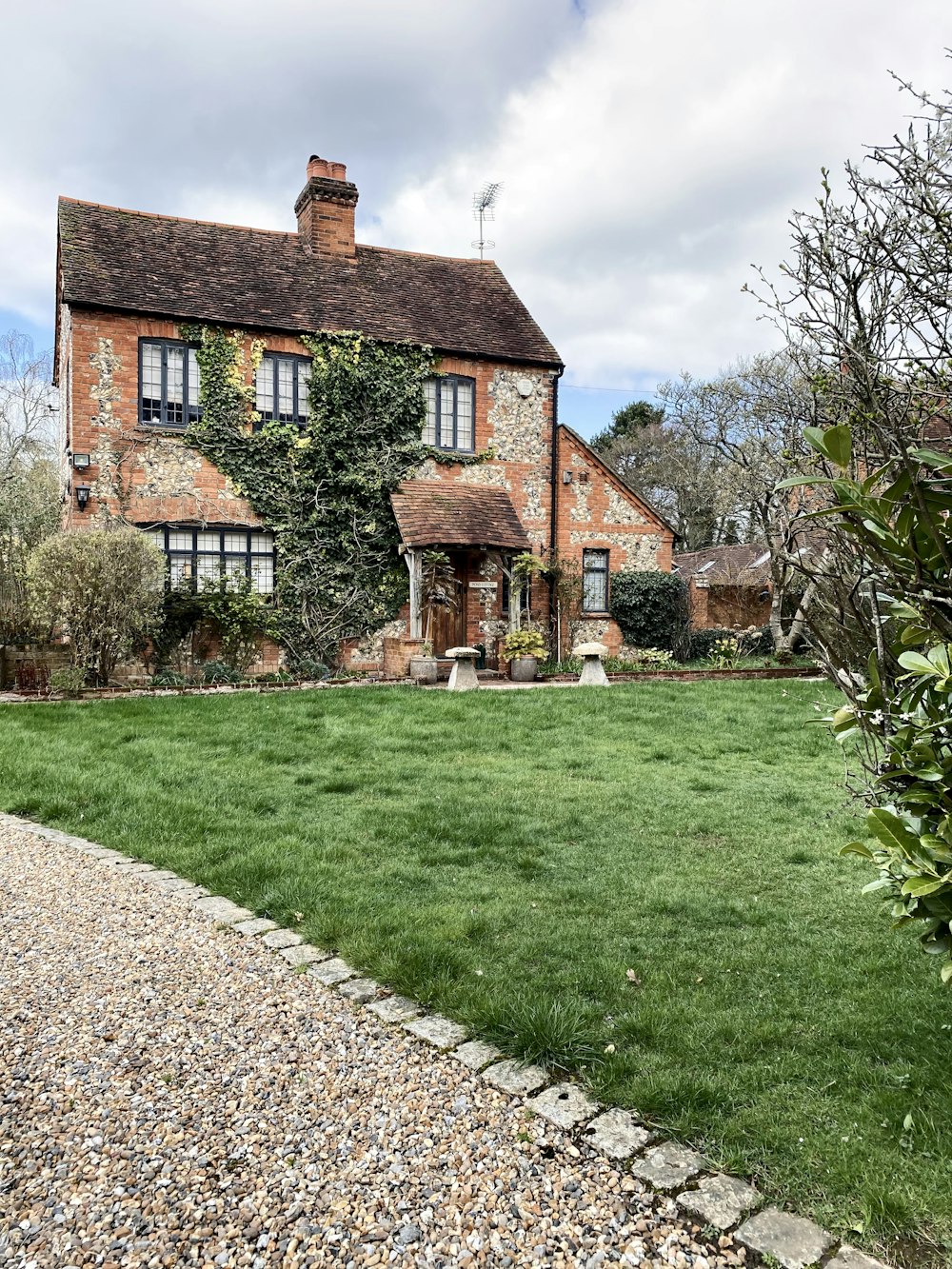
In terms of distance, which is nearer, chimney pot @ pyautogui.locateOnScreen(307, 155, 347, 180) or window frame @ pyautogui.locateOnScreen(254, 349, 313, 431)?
window frame @ pyautogui.locateOnScreen(254, 349, 313, 431)

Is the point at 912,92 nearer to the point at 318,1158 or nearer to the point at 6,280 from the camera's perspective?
the point at 318,1158

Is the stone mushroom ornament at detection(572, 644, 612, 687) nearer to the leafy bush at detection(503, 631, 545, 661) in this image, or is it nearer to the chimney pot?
the leafy bush at detection(503, 631, 545, 661)

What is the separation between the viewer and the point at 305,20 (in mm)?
6742

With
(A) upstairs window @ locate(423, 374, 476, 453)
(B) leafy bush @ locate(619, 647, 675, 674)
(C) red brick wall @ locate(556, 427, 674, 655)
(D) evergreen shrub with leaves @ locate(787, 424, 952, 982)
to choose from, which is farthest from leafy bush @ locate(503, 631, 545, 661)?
(D) evergreen shrub with leaves @ locate(787, 424, 952, 982)

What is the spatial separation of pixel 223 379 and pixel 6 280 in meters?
31.3

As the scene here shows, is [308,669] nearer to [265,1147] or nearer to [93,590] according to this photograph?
[93,590]

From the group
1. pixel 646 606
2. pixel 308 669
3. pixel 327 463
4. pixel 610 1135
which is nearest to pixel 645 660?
pixel 646 606

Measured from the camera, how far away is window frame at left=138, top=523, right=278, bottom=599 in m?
15.3

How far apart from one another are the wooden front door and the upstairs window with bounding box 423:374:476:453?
271 centimetres

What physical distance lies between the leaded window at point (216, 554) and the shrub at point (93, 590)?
7.96 feet

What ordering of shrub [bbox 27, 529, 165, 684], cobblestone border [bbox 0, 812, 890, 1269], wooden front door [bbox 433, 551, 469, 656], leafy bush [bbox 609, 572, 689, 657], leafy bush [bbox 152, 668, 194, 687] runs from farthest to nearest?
leafy bush [bbox 609, 572, 689, 657], wooden front door [bbox 433, 551, 469, 656], leafy bush [bbox 152, 668, 194, 687], shrub [bbox 27, 529, 165, 684], cobblestone border [bbox 0, 812, 890, 1269]

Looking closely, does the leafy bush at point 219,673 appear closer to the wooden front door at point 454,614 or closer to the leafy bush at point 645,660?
the wooden front door at point 454,614

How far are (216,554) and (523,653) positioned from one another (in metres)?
6.49

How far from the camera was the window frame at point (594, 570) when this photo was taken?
18703mm
